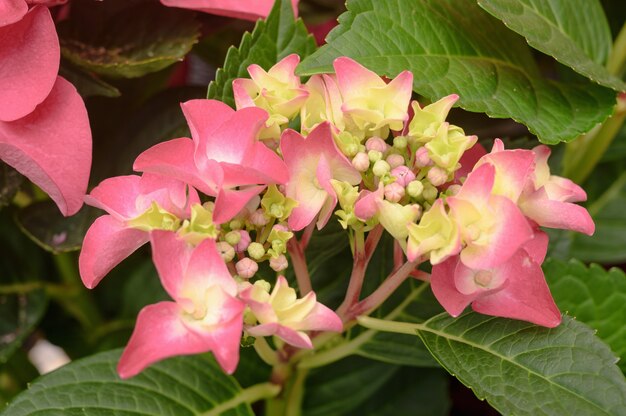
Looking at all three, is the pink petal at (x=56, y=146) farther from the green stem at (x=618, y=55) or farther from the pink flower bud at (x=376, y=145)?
the green stem at (x=618, y=55)

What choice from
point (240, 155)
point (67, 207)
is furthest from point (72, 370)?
point (240, 155)

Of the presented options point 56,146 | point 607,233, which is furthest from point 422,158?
point 607,233

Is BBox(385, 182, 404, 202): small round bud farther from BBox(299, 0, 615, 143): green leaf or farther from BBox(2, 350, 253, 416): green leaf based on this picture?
BBox(2, 350, 253, 416): green leaf

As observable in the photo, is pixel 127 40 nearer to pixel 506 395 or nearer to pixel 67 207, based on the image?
pixel 67 207

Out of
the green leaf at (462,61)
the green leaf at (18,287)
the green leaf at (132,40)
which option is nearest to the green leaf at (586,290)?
the green leaf at (462,61)

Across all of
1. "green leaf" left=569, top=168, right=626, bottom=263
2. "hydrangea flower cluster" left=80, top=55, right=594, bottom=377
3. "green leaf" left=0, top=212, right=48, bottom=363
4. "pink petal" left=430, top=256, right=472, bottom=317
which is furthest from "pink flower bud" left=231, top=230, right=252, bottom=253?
"green leaf" left=569, top=168, right=626, bottom=263
